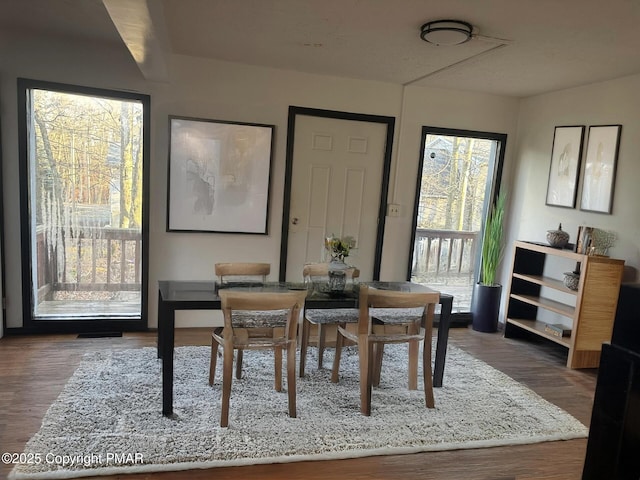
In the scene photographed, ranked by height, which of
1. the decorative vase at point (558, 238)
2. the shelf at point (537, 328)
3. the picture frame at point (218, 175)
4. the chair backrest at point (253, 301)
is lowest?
the shelf at point (537, 328)

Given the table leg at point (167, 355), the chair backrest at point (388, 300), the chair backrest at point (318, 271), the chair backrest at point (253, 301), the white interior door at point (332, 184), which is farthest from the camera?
the white interior door at point (332, 184)

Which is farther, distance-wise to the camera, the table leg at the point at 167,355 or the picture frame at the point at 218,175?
the picture frame at the point at 218,175

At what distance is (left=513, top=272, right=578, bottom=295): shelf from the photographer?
12.8 ft

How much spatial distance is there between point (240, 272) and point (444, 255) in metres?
2.51

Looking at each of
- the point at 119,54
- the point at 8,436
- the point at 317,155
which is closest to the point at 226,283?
the point at 8,436

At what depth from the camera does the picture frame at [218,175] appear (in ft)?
13.1

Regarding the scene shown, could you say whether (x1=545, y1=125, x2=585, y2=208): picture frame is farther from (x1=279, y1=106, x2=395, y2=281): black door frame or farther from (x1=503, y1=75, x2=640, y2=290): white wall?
(x1=279, y1=106, x2=395, y2=281): black door frame

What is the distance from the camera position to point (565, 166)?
167 inches

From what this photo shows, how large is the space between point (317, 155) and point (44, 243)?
249 centimetres

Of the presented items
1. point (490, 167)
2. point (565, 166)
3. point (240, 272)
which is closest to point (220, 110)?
point (240, 272)

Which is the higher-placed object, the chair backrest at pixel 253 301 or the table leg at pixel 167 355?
the chair backrest at pixel 253 301

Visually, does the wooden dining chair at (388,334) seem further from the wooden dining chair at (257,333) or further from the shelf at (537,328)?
the shelf at (537,328)

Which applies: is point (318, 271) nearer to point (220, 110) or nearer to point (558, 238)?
point (220, 110)

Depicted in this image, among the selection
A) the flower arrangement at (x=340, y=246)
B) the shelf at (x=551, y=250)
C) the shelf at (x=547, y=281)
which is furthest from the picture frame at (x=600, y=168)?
the flower arrangement at (x=340, y=246)
